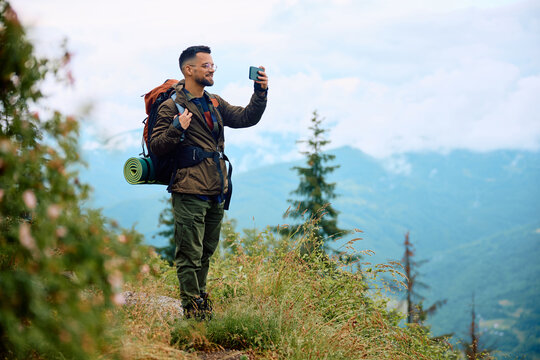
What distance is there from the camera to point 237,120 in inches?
201

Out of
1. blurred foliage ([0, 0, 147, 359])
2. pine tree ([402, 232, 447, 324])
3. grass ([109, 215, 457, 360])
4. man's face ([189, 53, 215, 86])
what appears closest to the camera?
blurred foliage ([0, 0, 147, 359])

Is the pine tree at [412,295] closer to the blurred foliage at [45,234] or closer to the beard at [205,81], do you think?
the beard at [205,81]

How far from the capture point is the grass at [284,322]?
360 centimetres

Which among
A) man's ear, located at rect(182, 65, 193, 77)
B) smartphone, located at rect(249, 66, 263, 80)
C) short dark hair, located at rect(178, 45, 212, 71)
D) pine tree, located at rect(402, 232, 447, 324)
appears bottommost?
pine tree, located at rect(402, 232, 447, 324)

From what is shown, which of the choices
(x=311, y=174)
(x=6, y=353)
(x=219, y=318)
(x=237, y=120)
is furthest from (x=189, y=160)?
(x=311, y=174)

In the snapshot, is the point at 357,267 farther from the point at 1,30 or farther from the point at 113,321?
the point at 1,30

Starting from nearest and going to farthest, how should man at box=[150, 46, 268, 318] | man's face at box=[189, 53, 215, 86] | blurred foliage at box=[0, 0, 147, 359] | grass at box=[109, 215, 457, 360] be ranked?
blurred foliage at box=[0, 0, 147, 359]
grass at box=[109, 215, 457, 360]
man at box=[150, 46, 268, 318]
man's face at box=[189, 53, 215, 86]

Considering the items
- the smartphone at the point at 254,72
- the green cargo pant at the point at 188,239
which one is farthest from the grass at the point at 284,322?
the smartphone at the point at 254,72

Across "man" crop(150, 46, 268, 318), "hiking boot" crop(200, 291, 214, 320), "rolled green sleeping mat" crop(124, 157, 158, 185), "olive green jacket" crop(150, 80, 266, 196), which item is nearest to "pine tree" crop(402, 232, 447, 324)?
"hiking boot" crop(200, 291, 214, 320)

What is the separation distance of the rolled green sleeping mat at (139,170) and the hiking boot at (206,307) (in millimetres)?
1249

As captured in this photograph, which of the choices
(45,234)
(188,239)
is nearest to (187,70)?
(188,239)

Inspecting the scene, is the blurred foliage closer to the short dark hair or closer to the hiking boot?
the hiking boot

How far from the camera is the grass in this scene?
11.8 ft

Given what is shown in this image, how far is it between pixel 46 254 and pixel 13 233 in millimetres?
208
